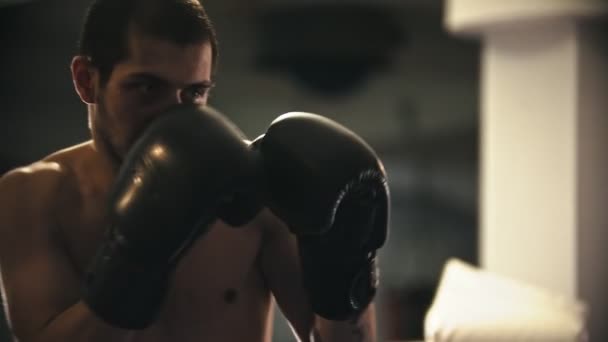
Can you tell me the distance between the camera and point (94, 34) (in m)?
0.96

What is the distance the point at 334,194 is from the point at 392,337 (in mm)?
2192

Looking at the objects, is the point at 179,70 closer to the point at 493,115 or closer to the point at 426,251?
the point at 493,115

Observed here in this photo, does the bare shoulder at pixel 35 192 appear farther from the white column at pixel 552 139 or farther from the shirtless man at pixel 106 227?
the white column at pixel 552 139

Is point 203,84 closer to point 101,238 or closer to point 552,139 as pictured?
point 101,238

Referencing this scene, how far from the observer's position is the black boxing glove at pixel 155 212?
804 mm

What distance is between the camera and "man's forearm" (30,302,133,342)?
0.83m

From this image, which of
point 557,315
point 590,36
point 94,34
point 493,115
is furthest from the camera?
point 493,115

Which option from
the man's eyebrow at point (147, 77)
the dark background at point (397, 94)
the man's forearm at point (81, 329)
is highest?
the man's eyebrow at point (147, 77)

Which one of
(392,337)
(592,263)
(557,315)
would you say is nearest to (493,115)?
(592,263)

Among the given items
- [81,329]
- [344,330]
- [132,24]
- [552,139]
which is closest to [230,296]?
[344,330]

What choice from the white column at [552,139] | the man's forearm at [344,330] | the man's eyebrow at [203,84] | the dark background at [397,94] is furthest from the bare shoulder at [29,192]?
the dark background at [397,94]

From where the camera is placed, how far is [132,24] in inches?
36.3

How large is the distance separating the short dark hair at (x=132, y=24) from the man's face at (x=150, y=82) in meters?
0.01

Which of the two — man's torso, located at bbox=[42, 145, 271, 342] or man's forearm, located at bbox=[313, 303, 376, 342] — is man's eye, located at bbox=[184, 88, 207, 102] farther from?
man's forearm, located at bbox=[313, 303, 376, 342]
